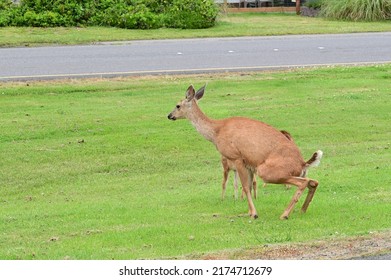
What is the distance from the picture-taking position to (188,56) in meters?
21.2

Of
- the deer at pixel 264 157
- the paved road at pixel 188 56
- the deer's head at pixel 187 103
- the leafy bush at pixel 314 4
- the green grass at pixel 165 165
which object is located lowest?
the leafy bush at pixel 314 4

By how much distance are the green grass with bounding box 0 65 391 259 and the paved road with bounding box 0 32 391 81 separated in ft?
3.93

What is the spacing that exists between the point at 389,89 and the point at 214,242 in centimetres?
960

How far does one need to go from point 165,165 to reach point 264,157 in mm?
3332

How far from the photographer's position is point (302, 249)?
26.3 ft

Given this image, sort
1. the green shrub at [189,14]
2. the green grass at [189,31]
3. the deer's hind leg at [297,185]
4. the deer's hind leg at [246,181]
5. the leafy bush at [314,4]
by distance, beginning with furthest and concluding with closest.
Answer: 1. the leafy bush at [314,4]
2. the green shrub at [189,14]
3. the green grass at [189,31]
4. the deer's hind leg at [246,181]
5. the deer's hind leg at [297,185]

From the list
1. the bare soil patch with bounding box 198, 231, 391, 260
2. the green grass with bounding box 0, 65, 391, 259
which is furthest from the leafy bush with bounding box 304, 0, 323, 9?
the bare soil patch with bounding box 198, 231, 391, 260

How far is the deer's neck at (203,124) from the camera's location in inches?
407

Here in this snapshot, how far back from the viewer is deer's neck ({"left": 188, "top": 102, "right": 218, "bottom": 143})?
10336 millimetres

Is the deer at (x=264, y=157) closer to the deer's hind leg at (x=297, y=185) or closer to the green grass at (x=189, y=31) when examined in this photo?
the deer's hind leg at (x=297, y=185)

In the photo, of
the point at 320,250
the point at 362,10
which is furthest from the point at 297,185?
the point at 362,10

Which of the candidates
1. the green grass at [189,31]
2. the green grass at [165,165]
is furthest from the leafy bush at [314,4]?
the green grass at [165,165]

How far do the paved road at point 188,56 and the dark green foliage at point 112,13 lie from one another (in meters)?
2.18

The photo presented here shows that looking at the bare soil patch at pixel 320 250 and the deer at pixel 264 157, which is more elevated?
the deer at pixel 264 157
